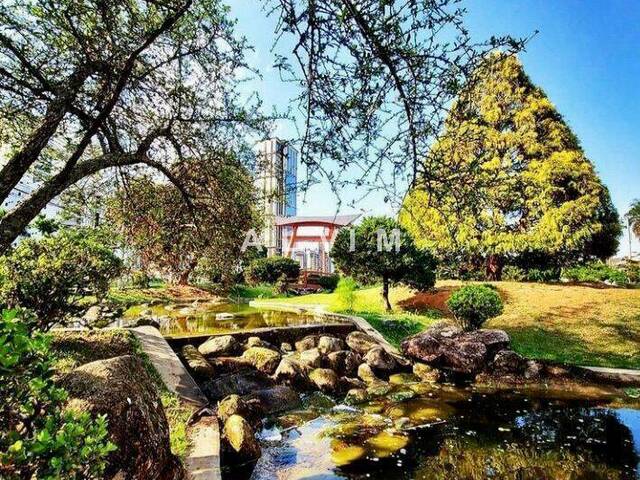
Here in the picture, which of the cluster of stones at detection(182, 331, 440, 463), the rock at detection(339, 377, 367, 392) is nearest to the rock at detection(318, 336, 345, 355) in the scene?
the cluster of stones at detection(182, 331, 440, 463)

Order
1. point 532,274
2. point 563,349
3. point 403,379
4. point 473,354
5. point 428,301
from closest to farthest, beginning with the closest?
1. point 403,379
2. point 473,354
3. point 563,349
4. point 428,301
5. point 532,274

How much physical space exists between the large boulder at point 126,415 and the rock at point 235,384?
3.68m

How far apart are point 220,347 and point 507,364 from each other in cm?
645

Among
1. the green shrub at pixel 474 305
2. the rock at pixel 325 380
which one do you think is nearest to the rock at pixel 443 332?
the green shrub at pixel 474 305

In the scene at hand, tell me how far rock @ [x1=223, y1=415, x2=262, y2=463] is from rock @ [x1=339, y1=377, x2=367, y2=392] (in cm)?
330

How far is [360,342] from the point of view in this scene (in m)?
10.7

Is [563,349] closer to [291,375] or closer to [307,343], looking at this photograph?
[307,343]

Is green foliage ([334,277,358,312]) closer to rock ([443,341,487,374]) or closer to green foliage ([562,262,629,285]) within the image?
rock ([443,341,487,374])

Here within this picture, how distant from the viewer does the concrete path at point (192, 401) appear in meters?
3.70

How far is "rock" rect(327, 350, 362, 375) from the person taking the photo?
9227 millimetres

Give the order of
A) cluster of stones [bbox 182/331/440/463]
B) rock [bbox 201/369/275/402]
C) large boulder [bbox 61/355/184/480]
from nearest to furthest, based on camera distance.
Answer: large boulder [bbox 61/355/184/480] → cluster of stones [bbox 182/331/440/463] → rock [bbox 201/369/275/402]

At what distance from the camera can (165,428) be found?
351cm

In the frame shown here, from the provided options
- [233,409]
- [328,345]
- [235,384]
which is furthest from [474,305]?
[233,409]

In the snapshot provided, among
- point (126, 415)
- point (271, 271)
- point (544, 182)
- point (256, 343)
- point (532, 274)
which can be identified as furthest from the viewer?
point (271, 271)
